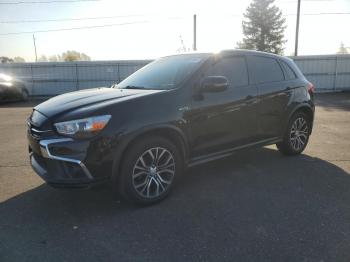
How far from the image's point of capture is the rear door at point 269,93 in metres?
5.05

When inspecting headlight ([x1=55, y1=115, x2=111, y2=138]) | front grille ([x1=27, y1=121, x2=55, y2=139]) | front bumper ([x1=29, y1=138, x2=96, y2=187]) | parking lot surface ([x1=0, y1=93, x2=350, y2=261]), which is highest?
headlight ([x1=55, y1=115, x2=111, y2=138])

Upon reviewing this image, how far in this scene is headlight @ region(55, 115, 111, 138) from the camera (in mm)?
3418

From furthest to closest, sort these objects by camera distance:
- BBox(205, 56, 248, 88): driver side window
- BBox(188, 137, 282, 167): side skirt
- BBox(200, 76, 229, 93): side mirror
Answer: BBox(205, 56, 248, 88): driver side window
BBox(188, 137, 282, 167): side skirt
BBox(200, 76, 229, 93): side mirror

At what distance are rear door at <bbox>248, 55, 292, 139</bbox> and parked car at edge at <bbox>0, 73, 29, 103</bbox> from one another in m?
13.9

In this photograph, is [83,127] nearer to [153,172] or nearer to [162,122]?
[162,122]

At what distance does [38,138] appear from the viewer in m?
3.63

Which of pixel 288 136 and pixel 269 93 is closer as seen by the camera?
pixel 269 93

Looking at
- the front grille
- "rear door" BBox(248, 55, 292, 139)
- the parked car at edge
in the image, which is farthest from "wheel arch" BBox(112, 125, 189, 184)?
the parked car at edge

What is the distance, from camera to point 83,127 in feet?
11.2

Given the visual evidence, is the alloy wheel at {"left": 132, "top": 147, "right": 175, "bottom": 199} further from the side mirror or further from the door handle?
the door handle

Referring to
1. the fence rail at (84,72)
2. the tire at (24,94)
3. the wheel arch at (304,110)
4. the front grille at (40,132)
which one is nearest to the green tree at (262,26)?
the fence rail at (84,72)

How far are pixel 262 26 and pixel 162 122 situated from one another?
44193 millimetres

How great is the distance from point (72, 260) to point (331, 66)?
67.3 ft

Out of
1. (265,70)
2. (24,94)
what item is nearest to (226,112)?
(265,70)
